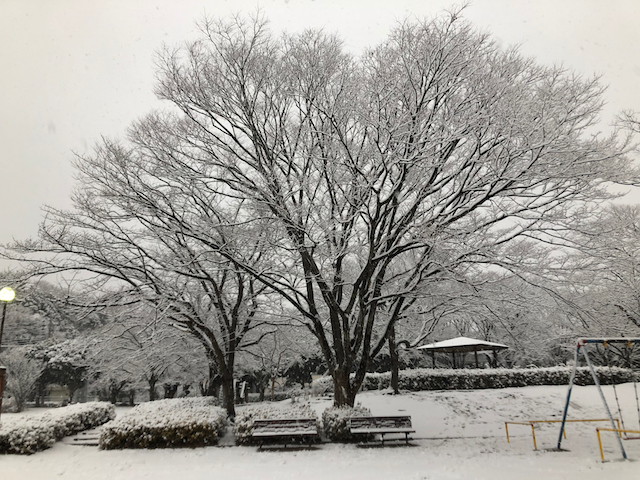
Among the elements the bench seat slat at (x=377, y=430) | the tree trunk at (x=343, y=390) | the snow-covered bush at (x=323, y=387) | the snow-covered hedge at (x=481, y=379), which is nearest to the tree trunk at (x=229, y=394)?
the tree trunk at (x=343, y=390)

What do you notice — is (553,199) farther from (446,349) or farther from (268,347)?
(268,347)

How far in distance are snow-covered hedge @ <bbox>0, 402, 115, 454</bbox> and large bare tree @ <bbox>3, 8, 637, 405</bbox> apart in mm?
4180

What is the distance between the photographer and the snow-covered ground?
7.31 m

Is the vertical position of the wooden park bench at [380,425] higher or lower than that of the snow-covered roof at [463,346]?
lower

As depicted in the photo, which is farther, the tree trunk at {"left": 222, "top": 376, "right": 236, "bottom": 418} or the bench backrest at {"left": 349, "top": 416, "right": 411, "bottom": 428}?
the tree trunk at {"left": 222, "top": 376, "right": 236, "bottom": 418}

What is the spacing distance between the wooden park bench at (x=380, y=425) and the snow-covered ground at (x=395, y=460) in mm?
343

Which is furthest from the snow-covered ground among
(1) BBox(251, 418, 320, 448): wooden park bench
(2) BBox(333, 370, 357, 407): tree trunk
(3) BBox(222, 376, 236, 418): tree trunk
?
(3) BBox(222, 376, 236, 418): tree trunk

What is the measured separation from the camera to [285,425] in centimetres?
993

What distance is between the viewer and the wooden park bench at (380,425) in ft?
31.6

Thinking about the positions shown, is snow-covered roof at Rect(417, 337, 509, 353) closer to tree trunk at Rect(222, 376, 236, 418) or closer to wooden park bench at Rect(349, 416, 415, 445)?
wooden park bench at Rect(349, 416, 415, 445)

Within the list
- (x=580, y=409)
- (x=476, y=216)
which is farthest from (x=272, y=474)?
(x=580, y=409)

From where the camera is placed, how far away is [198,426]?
10.0 metres

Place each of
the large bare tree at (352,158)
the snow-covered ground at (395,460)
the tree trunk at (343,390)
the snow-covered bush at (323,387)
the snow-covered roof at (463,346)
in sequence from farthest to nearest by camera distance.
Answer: the snow-covered bush at (323,387)
the snow-covered roof at (463,346)
the tree trunk at (343,390)
the large bare tree at (352,158)
the snow-covered ground at (395,460)

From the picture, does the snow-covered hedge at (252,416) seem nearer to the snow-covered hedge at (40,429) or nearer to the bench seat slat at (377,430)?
the bench seat slat at (377,430)
